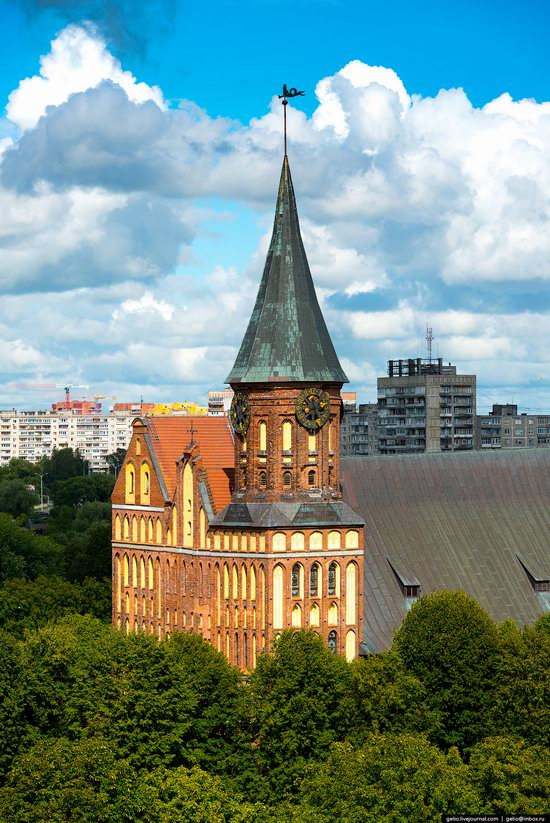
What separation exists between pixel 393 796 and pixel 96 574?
72261 mm

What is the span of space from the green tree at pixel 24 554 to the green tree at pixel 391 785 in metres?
83.6

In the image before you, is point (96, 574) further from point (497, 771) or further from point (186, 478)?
point (497, 771)

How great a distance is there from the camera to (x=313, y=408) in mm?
92500

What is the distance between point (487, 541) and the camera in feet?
346

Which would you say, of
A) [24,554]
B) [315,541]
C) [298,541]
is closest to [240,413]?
[298,541]

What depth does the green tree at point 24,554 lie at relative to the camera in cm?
15838

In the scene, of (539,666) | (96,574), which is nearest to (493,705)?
(539,666)

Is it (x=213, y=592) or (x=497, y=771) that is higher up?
(x=213, y=592)

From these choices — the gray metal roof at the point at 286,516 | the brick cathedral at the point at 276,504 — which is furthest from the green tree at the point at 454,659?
the gray metal roof at the point at 286,516

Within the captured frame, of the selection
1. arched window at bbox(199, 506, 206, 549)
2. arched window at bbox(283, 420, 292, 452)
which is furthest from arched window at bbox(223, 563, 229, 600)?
arched window at bbox(283, 420, 292, 452)

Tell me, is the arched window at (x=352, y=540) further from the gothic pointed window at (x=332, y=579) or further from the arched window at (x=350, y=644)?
the arched window at (x=350, y=644)

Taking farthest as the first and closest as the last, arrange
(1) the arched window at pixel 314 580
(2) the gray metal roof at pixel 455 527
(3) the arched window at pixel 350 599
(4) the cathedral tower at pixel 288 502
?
(2) the gray metal roof at pixel 455 527
(3) the arched window at pixel 350 599
(1) the arched window at pixel 314 580
(4) the cathedral tower at pixel 288 502

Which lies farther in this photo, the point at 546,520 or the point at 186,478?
the point at 546,520

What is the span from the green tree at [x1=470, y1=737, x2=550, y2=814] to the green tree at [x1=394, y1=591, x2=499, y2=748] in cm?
999
